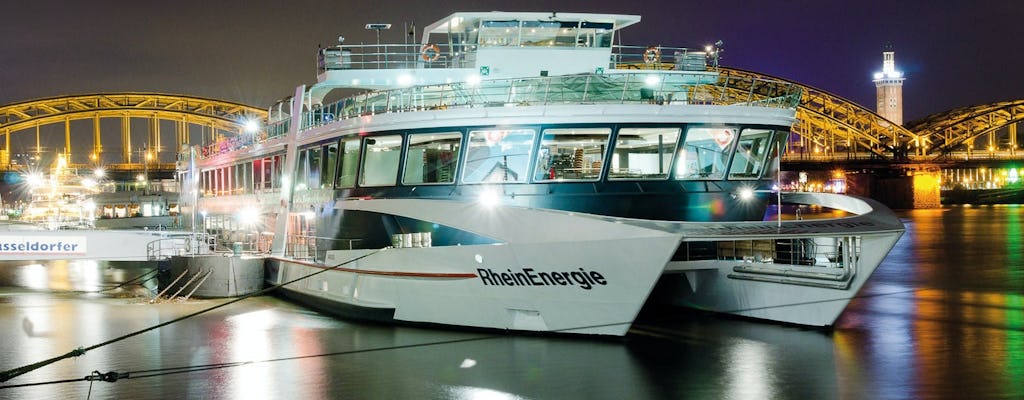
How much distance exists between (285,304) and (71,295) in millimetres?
8429

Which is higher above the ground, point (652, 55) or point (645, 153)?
point (652, 55)

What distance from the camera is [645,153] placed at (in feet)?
55.9

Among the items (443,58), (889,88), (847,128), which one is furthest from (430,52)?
(889,88)

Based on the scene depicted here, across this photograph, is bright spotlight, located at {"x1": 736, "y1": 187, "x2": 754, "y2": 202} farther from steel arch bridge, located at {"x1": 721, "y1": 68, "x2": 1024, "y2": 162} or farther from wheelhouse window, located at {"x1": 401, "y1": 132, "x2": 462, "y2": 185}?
steel arch bridge, located at {"x1": 721, "y1": 68, "x2": 1024, "y2": 162}

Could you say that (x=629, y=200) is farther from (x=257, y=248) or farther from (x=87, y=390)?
(x=257, y=248)

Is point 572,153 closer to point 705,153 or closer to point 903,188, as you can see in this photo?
point 705,153

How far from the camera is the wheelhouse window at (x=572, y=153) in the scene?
16547 mm

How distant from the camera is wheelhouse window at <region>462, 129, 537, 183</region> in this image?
16594 mm

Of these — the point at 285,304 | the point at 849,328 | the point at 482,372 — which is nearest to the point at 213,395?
the point at 482,372

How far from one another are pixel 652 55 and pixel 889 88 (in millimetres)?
157525

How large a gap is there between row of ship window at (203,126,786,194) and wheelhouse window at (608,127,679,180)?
2 centimetres

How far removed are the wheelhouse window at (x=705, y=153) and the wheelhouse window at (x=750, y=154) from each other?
8.5 inches

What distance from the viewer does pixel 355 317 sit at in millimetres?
18500

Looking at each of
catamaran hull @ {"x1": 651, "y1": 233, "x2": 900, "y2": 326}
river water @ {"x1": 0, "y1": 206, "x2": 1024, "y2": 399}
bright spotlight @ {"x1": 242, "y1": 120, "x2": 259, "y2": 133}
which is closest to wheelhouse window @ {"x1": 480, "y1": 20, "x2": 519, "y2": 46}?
catamaran hull @ {"x1": 651, "y1": 233, "x2": 900, "y2": 326}
